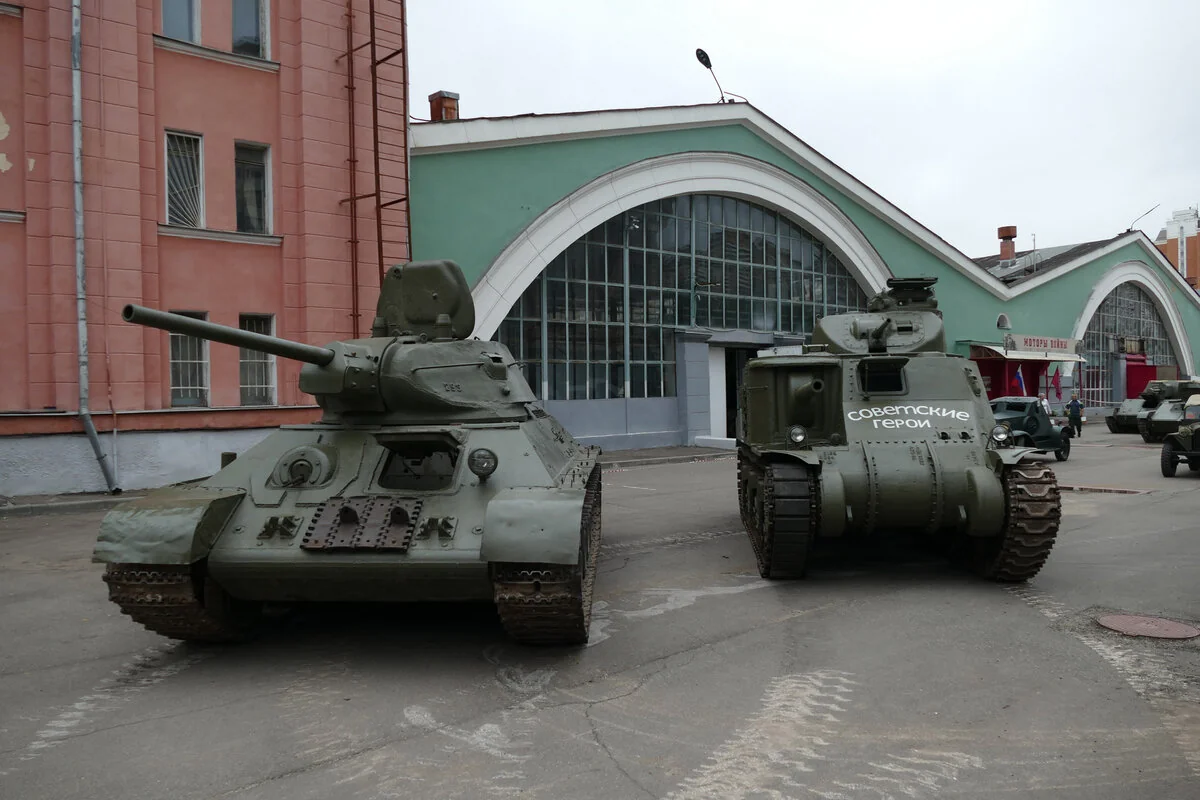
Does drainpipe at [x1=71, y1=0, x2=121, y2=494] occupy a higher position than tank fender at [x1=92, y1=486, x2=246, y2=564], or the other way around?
drainpipe at [x1=71, y1=0, x2=121, y2=494]

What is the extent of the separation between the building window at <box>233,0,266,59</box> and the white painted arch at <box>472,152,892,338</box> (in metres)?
5.66

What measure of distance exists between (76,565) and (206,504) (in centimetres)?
460

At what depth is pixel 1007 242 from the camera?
4131 cm

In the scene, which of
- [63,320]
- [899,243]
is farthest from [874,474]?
[899,243]

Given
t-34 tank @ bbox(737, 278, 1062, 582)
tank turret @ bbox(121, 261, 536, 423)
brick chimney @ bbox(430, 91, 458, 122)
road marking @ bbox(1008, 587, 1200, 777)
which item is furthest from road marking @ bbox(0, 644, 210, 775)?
brick chimney @ bbox(430, 91, 458, 122)

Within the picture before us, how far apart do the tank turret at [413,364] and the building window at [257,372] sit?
8446 mm

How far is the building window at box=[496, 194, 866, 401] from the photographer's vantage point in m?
20.9

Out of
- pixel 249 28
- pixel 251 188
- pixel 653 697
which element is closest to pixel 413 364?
pixel 653 697

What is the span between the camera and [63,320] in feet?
45.0

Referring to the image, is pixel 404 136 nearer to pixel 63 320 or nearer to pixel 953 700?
pixel 63 320

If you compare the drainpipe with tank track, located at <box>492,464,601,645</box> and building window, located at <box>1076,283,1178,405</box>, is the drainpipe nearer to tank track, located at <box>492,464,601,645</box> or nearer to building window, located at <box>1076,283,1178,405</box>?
tank track, located at <box>492,464,601,645</box>

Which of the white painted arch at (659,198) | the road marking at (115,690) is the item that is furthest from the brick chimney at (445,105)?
the road marking at (115,690)

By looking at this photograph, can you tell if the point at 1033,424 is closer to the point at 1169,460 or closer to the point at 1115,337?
the point at 1169,460

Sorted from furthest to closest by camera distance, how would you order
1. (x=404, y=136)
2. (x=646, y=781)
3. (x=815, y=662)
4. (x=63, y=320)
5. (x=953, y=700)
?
(x=404, y=136), (x=63, y=320), (x=815, y=662), (x=953, y=700), (x=646, y=781)
